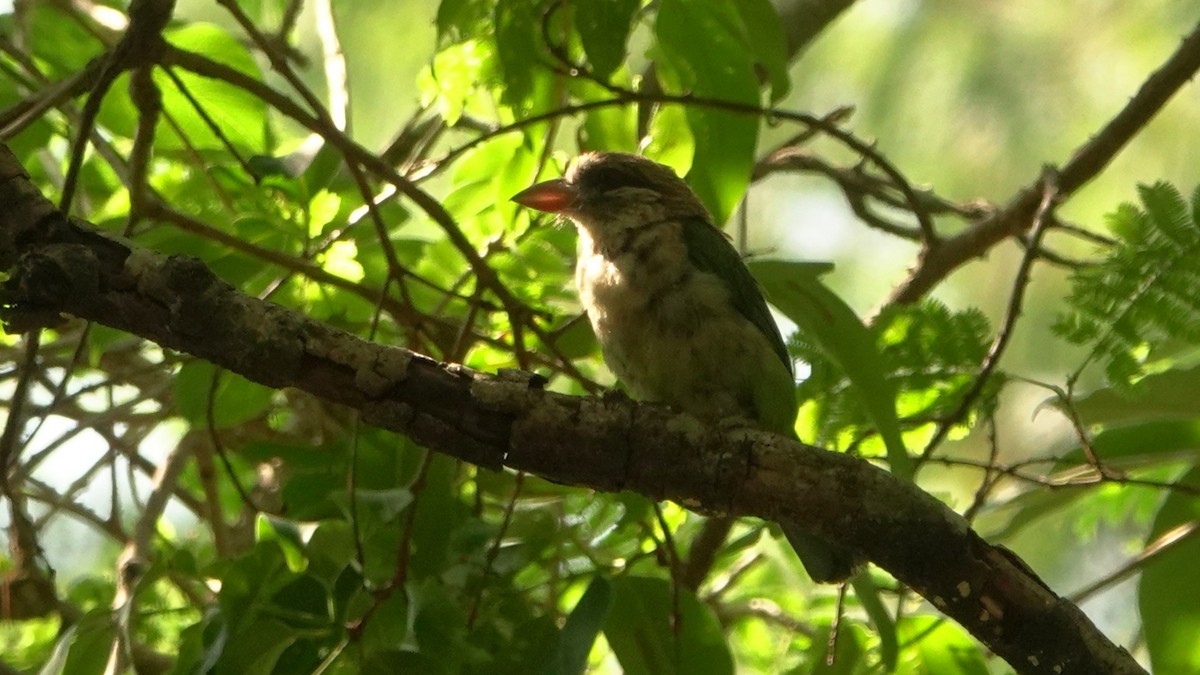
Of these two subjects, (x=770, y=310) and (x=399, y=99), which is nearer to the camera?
(x=770, y=310)

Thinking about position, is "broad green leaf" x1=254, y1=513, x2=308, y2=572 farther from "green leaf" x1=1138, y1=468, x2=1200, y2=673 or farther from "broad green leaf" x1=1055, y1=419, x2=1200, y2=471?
"green leaf" x1=1138, y1=468, x2=1200, y2=673

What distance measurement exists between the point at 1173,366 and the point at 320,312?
1.89 meters

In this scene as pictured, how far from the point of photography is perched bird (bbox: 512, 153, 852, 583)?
9.15 ft

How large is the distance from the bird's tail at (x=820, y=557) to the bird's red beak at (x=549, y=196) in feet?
3.11

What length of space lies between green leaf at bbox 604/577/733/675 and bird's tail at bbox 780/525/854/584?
29 centimetres

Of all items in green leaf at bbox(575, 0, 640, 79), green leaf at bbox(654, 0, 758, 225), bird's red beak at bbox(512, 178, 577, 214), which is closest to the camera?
green leaf at bbox(575, 0, 640, 79)

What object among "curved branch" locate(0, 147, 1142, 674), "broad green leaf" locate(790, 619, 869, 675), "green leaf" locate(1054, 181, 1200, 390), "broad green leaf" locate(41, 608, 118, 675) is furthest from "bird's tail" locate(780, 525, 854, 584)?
"broad green leaf" locate(41, 608, 118, 675)

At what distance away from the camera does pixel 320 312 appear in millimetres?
2861

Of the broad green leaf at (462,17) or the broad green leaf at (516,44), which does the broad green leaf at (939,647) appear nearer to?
the broad green leaf at (516,44)

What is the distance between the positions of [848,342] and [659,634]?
2.15ft

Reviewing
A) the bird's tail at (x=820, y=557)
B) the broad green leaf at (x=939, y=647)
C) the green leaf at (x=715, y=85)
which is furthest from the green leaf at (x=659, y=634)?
the green leaf at (x=715, y=85)

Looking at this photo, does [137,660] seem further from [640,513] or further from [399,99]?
[399,99]

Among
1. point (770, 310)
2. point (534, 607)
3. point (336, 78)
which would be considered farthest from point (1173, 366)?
point (336, 78)

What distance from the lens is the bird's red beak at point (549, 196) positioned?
3.03 meters
